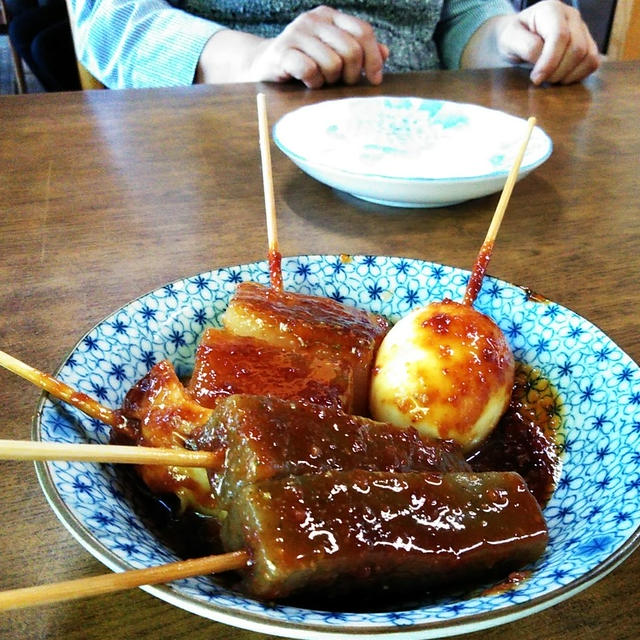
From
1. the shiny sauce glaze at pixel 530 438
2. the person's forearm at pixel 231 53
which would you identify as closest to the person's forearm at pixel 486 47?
the person's forearm at pixel 231 53

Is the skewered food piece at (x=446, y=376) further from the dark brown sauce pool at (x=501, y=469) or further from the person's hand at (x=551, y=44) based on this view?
the person's hand at (x=551, y=44)

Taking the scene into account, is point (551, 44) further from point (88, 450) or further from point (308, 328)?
point (88, 450)

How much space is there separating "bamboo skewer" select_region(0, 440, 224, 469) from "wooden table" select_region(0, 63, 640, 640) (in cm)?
19

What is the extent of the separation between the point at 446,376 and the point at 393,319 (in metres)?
0.28

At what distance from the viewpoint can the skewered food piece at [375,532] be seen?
0.63 metres

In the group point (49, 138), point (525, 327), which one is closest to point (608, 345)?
point (525, 327)

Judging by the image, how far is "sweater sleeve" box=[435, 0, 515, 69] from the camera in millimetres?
3184

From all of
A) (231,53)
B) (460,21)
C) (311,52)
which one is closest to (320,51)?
(311,52)

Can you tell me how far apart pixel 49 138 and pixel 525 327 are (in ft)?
5.45

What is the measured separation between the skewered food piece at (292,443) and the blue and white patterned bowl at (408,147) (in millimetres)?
882

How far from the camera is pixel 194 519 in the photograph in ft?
2.70

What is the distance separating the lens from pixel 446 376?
3.03 feet

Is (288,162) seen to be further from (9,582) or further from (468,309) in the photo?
(9,582)

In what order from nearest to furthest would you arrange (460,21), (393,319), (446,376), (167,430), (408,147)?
1. (167,430)
2. (446,376)
3. (393,319)
4. (408,147)
5. (460,21)
